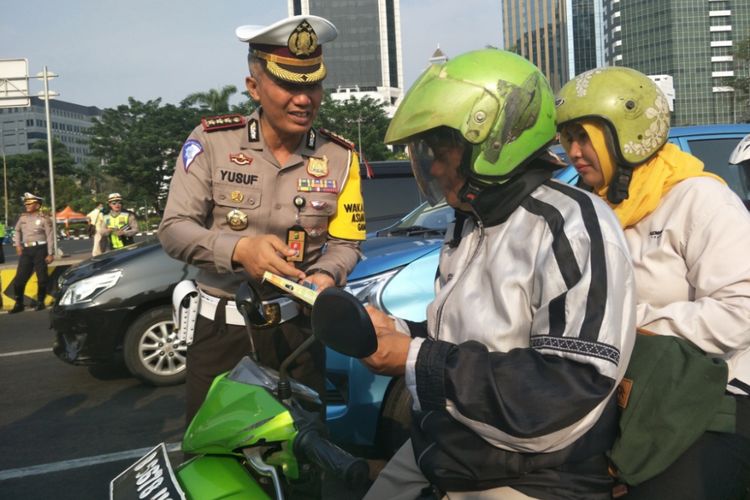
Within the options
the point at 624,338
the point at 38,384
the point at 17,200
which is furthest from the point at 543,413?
the point at 17,200

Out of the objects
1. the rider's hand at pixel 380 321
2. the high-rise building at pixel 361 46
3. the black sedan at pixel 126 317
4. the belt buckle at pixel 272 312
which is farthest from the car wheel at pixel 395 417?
the high-rise building at pixel 361 46

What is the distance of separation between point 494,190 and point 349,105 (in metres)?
57.4

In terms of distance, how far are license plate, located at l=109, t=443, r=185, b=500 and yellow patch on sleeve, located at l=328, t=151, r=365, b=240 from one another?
3.28ft

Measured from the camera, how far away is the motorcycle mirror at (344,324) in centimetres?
128

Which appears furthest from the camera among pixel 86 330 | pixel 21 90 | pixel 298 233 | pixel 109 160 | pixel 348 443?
pixel 109 160

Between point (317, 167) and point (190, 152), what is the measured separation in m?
0.42

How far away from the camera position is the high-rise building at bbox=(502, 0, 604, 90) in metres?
150

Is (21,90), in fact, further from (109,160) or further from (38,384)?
(109,160)

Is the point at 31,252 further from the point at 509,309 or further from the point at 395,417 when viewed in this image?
the point at 509,309

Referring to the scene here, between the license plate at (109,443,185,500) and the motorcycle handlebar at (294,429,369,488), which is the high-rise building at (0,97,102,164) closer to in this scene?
the license plate at (109,443,185,500)

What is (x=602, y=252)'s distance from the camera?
129 cm


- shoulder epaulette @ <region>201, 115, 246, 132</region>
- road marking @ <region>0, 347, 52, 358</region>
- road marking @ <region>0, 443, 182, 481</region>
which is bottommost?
road marking @ <region>0, 443, 182, 481</region>

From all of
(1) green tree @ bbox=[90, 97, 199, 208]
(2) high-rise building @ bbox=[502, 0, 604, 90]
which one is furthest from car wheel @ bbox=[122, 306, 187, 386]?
(2) high-rise building @ bbox=[502, 0, 604, 90]

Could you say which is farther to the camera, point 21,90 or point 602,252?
point 21,90
